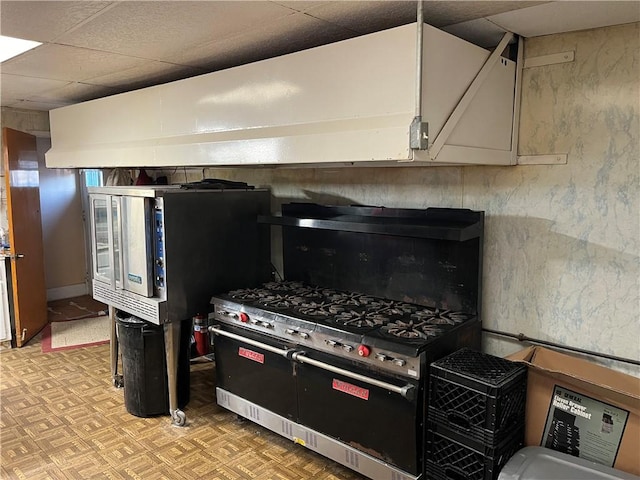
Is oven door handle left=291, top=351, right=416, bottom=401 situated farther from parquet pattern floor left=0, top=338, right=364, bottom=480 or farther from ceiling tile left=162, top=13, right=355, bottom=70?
ceiling tile left=162, top=13, right=355, bottom=70

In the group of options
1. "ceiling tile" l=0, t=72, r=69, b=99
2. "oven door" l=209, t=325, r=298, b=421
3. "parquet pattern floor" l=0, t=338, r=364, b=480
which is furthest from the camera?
"ceiling tile" l=0, t=72, r=69, b=99

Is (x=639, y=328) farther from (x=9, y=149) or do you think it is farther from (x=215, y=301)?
(x=9, y=149)

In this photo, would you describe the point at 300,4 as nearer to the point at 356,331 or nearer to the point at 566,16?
the point at 566,16

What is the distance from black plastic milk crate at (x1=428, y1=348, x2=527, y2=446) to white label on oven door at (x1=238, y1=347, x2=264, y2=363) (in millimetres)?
1058

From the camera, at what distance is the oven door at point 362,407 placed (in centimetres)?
220

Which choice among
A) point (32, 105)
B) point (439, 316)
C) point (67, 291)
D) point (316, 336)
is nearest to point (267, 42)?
point (316, 336)

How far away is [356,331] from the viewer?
236 cm

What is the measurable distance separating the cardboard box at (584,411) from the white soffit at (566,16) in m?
1.52

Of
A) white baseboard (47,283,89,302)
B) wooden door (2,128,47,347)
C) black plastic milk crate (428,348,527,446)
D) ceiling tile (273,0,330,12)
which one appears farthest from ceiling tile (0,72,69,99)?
black plastic milk crate (428,348,527,446)

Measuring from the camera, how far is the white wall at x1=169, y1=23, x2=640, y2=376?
2191 mm

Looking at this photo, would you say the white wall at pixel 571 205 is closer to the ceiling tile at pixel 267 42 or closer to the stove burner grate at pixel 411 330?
the stove burner grate at pixel 411 330

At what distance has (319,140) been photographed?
7.55ft

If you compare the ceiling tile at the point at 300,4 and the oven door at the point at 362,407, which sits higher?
the ceiling tile at the point at 300,4

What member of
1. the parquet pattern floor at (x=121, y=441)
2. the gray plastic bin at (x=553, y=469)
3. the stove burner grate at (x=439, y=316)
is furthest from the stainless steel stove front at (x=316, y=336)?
the parquet pattern floor at (x=121, y=441)
